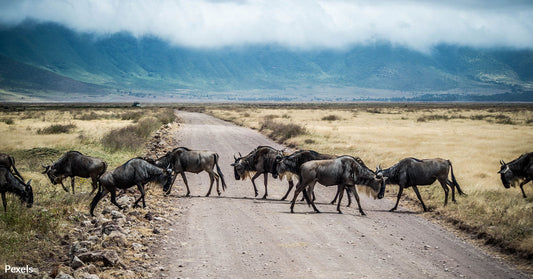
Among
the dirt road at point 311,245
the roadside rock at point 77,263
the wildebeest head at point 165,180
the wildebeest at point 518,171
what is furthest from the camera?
the wildebeest at point 518,171

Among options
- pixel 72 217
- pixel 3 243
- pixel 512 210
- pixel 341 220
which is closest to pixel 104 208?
pixel 72 217

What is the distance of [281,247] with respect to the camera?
32.8 ft

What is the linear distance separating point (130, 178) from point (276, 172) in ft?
16.3

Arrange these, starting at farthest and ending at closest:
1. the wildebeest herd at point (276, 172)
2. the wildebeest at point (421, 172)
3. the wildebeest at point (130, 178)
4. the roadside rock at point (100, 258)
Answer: the wildebeest at point (421, 172), the wildebeest herd at point (276, 172), the wildebeest at point (130, 178), the roadside rock at point (100, 258)

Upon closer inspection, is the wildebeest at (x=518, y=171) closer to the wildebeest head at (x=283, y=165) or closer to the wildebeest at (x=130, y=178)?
the wildebeest head at (x=283, y=165)

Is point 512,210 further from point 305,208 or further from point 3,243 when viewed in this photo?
point 3,243

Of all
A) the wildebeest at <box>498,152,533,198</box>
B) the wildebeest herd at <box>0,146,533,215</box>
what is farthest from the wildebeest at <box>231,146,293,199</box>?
the wildebeest at <box>498,152,533,198</box>

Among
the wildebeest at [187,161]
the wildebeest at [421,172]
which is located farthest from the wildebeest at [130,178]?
the wildebeest at [421,172]

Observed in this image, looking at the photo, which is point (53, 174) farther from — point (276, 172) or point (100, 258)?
point (276, 172)

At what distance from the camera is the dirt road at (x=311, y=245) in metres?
8.70

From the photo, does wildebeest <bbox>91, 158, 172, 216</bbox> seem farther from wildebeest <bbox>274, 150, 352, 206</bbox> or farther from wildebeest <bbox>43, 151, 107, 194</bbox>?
wildebeest <bbox>274, 150, 352, 206</bbox>

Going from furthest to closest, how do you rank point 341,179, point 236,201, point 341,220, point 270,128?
point 270,128, point 236,201, point 341,179, point 341,220

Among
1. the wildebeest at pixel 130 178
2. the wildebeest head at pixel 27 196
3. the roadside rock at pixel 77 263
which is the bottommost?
the roadside rock at pixel 77 263

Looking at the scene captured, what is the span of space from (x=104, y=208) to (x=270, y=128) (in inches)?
1252
